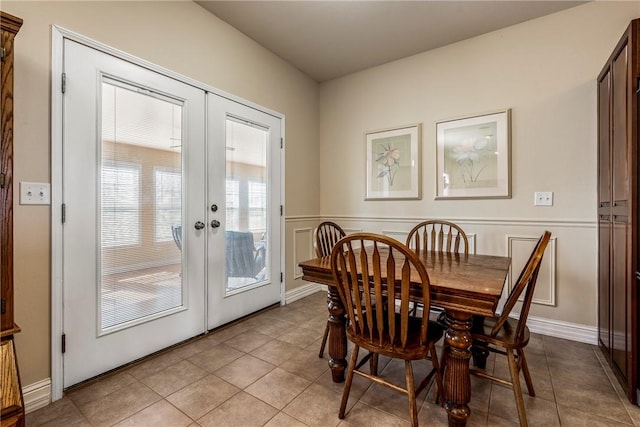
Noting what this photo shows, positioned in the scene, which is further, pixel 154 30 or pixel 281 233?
pixel 281 233

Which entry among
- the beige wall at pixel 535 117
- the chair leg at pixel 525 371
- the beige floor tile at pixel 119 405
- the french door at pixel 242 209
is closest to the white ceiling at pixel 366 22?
the beige wall at pixel 535 117

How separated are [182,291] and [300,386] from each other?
45.9 inches

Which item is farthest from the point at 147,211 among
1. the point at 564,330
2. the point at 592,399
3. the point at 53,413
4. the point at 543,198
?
the point at 564,330

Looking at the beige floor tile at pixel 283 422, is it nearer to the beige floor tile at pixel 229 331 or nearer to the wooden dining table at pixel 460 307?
the wooden dining table at pixel 460 307

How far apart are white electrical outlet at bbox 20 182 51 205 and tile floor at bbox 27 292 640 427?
1093mm

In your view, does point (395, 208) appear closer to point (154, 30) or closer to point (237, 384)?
point (237, 384)

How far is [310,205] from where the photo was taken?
361cm

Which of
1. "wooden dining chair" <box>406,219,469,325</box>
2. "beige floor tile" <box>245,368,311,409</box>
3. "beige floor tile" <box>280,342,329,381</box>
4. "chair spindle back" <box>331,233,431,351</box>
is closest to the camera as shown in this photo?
"chair spindle back" <box>331,233,431,351</box>

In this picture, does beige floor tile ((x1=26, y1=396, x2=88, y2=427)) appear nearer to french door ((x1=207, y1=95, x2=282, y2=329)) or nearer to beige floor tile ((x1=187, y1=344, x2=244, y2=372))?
beige floor tile ((x1=187, y1=344, x2=244, y2=372))

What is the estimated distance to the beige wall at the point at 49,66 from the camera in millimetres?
1497

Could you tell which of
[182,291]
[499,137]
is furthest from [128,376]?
[499,137]

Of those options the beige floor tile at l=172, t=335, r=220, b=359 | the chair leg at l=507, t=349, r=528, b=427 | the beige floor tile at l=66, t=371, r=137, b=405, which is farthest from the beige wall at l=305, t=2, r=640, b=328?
the beige floor tile at l=66, t=371, r=137, b=405

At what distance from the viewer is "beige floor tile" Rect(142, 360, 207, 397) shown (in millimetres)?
1690

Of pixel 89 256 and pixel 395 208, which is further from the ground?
pixel 395 208
